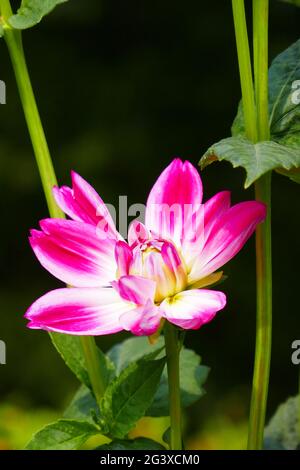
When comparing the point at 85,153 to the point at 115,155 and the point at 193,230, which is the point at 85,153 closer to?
the point at 115,155

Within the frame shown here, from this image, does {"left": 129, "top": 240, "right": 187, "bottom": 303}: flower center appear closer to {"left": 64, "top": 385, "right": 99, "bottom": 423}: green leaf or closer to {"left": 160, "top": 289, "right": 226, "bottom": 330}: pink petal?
{"left": 160, "top": 289, "right": 226, "bottom": 330}: pink petal

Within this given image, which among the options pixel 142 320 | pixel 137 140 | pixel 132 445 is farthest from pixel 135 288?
pixel 137 140

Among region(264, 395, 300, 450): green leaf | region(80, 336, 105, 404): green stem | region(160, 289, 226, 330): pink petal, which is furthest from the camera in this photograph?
region(264, 395, 300, 450): green leaf

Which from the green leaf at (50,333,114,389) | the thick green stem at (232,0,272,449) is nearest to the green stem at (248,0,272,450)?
the thick green stem at (232,0,272,449)

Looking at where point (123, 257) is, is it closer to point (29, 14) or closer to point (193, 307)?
point (193, 307)

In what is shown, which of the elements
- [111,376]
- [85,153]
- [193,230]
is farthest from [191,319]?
[85,153]

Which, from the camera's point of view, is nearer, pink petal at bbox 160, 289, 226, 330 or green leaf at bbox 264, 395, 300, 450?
pink petal at bbox 160, 289, 226, 330

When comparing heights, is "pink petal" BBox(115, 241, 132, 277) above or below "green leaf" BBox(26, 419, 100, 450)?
above
